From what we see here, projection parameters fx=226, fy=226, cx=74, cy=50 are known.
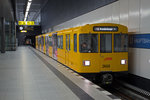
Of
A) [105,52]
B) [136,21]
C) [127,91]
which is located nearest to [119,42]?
[105,52]

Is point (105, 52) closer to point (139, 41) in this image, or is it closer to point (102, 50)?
point (102, 50)

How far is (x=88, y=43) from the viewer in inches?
350

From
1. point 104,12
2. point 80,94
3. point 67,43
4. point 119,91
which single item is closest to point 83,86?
point 80,94

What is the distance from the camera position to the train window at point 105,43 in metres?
8.97

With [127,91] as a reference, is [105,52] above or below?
above

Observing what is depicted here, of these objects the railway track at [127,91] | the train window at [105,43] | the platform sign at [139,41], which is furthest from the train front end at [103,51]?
the railway track at [127,91]

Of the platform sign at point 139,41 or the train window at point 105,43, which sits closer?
the platform sign at point 139,41

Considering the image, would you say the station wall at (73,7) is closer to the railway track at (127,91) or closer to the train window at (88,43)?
the train window at (88,43)

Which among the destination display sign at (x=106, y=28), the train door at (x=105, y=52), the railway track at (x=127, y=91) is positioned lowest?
the railway track at (x=127, y=91)

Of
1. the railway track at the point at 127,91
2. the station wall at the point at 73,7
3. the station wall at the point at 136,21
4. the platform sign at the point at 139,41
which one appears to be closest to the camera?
the railway track at the point at 127,91

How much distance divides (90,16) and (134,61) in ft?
24.2

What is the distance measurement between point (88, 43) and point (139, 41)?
6.62ft

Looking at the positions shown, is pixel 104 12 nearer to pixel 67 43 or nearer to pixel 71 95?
pixel 67 43

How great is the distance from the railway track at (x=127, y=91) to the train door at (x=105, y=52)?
1028 millimetres
